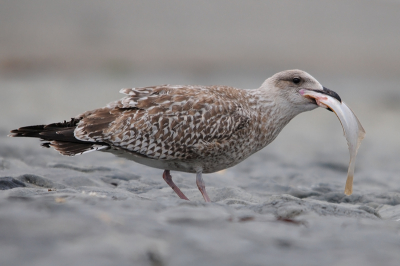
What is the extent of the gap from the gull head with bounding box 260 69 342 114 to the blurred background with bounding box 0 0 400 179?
8734 millimetres

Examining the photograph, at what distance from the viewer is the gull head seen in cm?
735

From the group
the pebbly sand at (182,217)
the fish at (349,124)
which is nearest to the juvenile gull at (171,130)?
the fish at (349,124)

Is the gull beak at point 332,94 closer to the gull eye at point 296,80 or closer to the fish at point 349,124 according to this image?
the fish at point 349,124

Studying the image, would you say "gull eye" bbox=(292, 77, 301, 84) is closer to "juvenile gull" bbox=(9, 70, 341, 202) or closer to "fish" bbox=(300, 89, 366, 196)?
"juvenile gull" bbox=(9, 70, 341, 202)

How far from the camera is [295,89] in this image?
745cm

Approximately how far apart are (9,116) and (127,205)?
9.84 metres

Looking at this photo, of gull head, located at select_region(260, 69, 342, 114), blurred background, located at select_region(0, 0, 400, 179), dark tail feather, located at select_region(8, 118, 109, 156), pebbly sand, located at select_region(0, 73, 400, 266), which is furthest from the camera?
blurred background, located at select_region(0, 0, 400, 179)

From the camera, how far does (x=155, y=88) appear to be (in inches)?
286

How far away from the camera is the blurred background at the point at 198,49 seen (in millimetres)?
19562

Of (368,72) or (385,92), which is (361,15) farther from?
(385,92)

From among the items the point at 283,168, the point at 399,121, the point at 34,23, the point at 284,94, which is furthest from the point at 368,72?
the point at 284,94

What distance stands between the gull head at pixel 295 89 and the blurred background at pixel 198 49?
344 inches

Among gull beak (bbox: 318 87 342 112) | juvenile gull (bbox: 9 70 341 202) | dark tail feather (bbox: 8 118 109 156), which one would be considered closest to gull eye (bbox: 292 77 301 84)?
juvenile gull (bbox: 9 70 341 202)

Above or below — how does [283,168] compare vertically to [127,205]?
below
